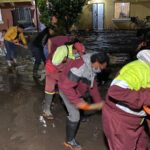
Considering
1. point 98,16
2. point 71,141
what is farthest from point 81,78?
point 98,16

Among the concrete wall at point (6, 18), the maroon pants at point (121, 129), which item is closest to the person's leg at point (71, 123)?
the maroon pants at point (121, 129)

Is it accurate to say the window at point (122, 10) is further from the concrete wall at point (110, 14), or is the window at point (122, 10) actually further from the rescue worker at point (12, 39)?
the rescue worker at point (12, 39)

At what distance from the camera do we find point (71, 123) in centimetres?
431

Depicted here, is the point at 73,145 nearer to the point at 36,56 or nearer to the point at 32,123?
the point at 32,123

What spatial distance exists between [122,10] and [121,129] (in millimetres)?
21211

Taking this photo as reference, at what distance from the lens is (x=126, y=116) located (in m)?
3.00

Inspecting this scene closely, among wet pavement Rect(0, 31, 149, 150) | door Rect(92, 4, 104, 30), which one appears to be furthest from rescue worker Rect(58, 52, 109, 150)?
door Rect(92, 4, 104, 30)

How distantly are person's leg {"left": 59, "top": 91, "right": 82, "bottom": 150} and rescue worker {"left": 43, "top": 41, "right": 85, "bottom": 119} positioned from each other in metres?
0.76

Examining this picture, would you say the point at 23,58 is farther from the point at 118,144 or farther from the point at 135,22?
the point at 135,22

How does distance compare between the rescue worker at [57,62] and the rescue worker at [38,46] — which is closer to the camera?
the rescue worker at [57,62]

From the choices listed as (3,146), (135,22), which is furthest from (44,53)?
(135,22)

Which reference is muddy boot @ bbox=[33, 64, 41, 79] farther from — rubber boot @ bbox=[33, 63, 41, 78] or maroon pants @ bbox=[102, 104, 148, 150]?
maroon pants @ bbox=[102, 104, 148, 150]

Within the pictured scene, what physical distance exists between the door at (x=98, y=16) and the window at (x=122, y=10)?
117 cm

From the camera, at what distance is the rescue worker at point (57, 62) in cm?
475
